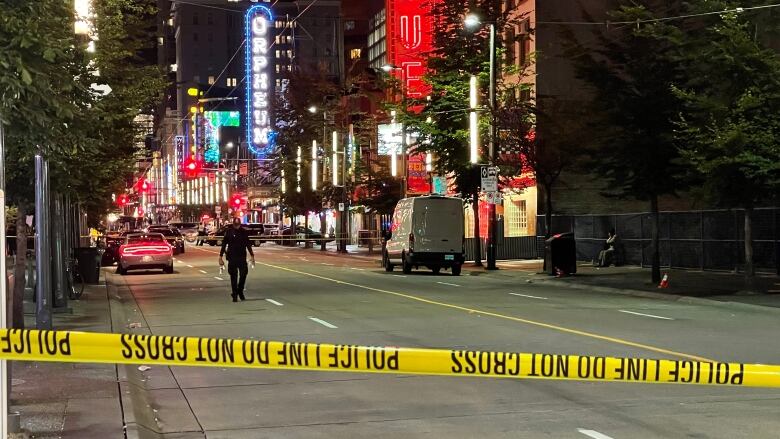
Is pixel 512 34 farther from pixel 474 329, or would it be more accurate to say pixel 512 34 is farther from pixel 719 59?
pixel 474 329

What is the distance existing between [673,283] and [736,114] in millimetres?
6760

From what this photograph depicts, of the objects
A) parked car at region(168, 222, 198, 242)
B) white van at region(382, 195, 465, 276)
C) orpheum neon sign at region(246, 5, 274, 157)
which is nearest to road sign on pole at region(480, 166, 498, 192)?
white van at region(382, 195, 465, 276)

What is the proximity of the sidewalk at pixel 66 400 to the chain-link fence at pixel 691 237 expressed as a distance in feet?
76.3

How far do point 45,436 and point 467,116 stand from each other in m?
32.3

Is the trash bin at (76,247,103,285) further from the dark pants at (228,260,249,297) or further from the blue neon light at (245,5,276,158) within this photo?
the blue neon light at (245,5,276,158)

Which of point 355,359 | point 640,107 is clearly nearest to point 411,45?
point 640,107

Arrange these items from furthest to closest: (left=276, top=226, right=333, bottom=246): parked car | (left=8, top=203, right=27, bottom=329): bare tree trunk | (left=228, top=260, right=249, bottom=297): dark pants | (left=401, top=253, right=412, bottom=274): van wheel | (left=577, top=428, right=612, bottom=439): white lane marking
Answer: (left=276, top=226, right=333, bottom=246): parked car → (left=401, top=253, right=412, bottom=274): van wheel → (left=228, top=260, right=249, bottom=297): dark pants → (left=8, top=203, right=27, bottom=329): bare tree trunk → (left=577, top=428, right=612, bottom=439): white lane marking

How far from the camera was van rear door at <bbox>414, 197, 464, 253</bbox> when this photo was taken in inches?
1341

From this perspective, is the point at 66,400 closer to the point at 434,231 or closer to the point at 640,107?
the point at 640,107

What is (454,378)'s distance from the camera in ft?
38.2

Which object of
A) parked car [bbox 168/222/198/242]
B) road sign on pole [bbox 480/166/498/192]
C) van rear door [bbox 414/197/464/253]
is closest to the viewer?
van rear door [bbox 414/197/464/253]

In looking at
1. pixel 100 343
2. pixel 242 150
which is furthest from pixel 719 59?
pixel 242 150

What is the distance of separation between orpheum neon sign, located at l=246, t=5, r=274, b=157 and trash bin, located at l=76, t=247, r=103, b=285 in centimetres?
6146

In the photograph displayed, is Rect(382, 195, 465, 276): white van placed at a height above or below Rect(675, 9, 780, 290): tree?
below
